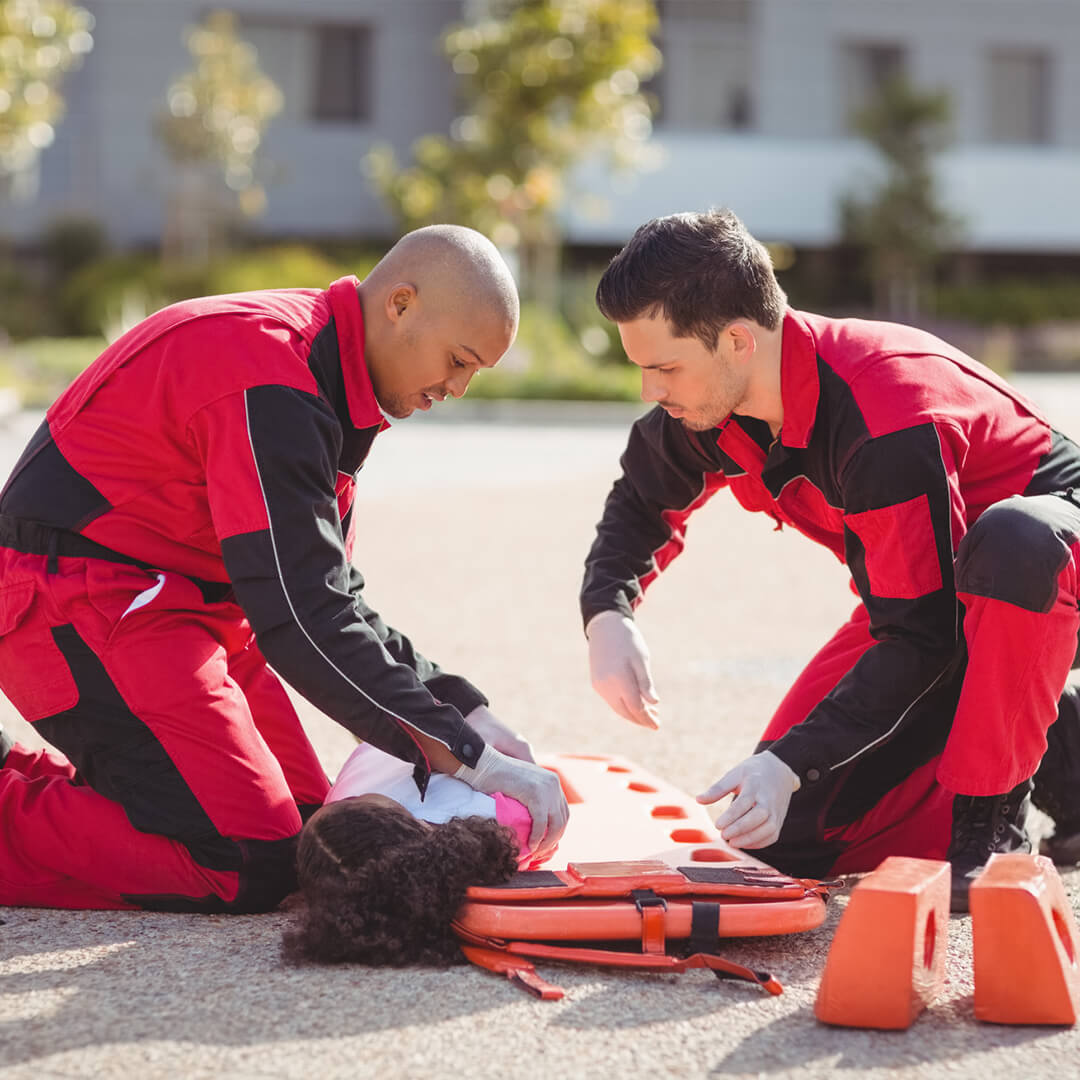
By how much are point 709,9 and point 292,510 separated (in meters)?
26.2

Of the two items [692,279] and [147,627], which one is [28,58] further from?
[692,279]

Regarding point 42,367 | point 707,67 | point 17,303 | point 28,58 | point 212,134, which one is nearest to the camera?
point 28,58

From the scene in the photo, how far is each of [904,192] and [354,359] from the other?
25473 millimetres

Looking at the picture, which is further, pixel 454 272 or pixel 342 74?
pixel 342 74

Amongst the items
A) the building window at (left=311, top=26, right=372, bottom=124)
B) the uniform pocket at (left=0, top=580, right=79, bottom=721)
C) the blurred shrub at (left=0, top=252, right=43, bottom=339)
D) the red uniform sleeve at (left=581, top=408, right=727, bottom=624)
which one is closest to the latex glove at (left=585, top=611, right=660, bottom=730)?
the red uniform sleeve at (left=581, top=408, right=727, bottom=624)

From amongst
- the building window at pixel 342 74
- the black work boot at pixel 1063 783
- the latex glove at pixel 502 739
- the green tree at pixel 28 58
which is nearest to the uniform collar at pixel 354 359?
the latex glove at pixel 502 739

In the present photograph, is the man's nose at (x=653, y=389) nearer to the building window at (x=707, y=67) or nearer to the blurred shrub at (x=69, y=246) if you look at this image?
the blurred shrub at (x=69, y=246)

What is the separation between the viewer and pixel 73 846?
302 cm

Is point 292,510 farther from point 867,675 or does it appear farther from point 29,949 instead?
point 867,675

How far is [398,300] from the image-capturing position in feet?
9.99

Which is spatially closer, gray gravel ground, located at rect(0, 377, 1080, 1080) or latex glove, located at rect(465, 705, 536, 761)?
gray gravel ground, located at rect(0, 377, 1080, 1080)

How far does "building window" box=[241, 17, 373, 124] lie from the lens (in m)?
26.8

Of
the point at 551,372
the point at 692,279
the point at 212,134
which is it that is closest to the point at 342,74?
the point at 212,134

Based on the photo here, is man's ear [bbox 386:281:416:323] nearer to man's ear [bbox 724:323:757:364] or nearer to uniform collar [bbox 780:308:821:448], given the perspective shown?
man's ear [bbox 724:323:757:364]
